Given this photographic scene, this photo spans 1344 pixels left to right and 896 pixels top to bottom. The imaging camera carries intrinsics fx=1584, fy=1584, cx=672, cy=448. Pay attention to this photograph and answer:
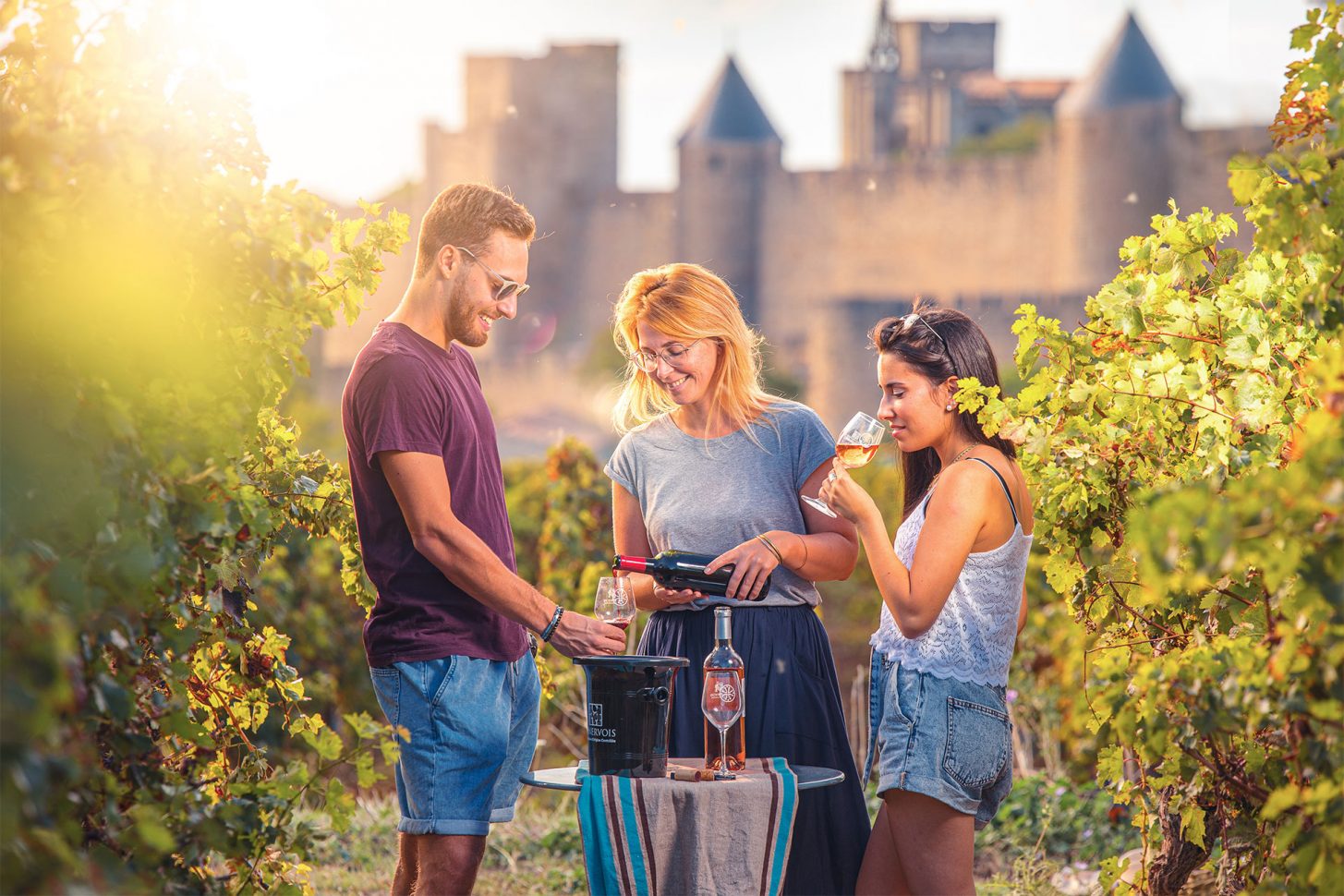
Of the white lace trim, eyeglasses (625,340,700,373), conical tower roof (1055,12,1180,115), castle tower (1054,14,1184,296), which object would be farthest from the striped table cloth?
conical tower roof (1055,12,1180,115)

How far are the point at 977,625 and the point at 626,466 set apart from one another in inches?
28.9

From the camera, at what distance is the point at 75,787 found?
167 cm

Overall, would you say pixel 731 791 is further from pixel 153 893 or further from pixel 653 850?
pixel 153 893

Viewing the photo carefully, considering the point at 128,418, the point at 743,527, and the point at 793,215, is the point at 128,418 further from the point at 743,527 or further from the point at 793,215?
the point at 793,215

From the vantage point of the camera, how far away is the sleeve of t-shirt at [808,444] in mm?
2715

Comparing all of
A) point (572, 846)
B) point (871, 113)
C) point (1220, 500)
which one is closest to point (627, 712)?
point (1220, 500)

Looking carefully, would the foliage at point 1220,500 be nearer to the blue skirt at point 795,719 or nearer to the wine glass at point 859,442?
the wine glass at point 859,442

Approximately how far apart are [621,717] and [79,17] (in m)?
1.12

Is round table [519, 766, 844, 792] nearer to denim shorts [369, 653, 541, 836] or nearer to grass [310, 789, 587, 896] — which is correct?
denim shorts [369, 653, 541, 836]

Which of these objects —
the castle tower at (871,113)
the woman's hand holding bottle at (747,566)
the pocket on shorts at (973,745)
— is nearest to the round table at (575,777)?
the pocket on shorts at (973,745)

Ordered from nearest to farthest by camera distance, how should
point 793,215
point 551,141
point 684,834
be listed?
point 684,834 → point 793,215 → point 551,141

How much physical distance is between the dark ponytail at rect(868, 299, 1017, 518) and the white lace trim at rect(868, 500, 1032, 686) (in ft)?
0.63

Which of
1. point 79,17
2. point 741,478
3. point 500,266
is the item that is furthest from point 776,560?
point 79,17

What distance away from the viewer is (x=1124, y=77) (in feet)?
103
